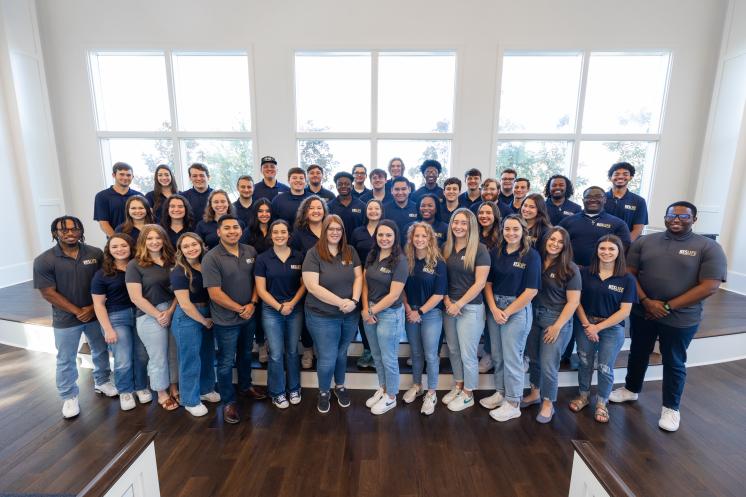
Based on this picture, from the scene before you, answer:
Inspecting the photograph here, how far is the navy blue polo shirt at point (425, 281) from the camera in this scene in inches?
106

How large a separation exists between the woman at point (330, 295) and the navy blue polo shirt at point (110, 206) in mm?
2466

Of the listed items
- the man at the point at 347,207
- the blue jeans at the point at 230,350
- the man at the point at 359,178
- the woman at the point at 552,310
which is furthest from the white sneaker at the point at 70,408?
the woman at the point at 552,310

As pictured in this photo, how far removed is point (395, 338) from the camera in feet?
9.14

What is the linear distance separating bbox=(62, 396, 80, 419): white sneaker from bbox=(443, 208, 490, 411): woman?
10.5 feet

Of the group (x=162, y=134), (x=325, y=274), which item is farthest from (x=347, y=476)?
(x=162, y=134)

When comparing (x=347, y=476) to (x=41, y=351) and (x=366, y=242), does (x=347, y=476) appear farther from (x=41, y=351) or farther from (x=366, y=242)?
(x=41, y=351)

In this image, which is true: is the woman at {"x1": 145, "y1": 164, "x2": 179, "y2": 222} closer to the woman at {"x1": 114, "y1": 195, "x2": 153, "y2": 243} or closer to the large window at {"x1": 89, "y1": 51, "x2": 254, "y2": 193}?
the woman at {"x1": 114, "y1": 195, "x2": 153, "y2": 243}

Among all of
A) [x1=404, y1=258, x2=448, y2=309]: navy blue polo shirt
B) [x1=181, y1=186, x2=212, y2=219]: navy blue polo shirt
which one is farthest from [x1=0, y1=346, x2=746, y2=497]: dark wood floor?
[x1=181, y1=186, x2=212, y2=219]: navy blue polo shirt

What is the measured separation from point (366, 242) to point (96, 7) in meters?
6.78

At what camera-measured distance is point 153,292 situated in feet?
8.62

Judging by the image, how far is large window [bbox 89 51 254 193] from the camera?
596 centimetres

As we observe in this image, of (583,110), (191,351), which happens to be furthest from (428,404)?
(583,110)

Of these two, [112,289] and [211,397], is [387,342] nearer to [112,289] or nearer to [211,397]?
[211,397]

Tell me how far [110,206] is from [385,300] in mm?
3264
